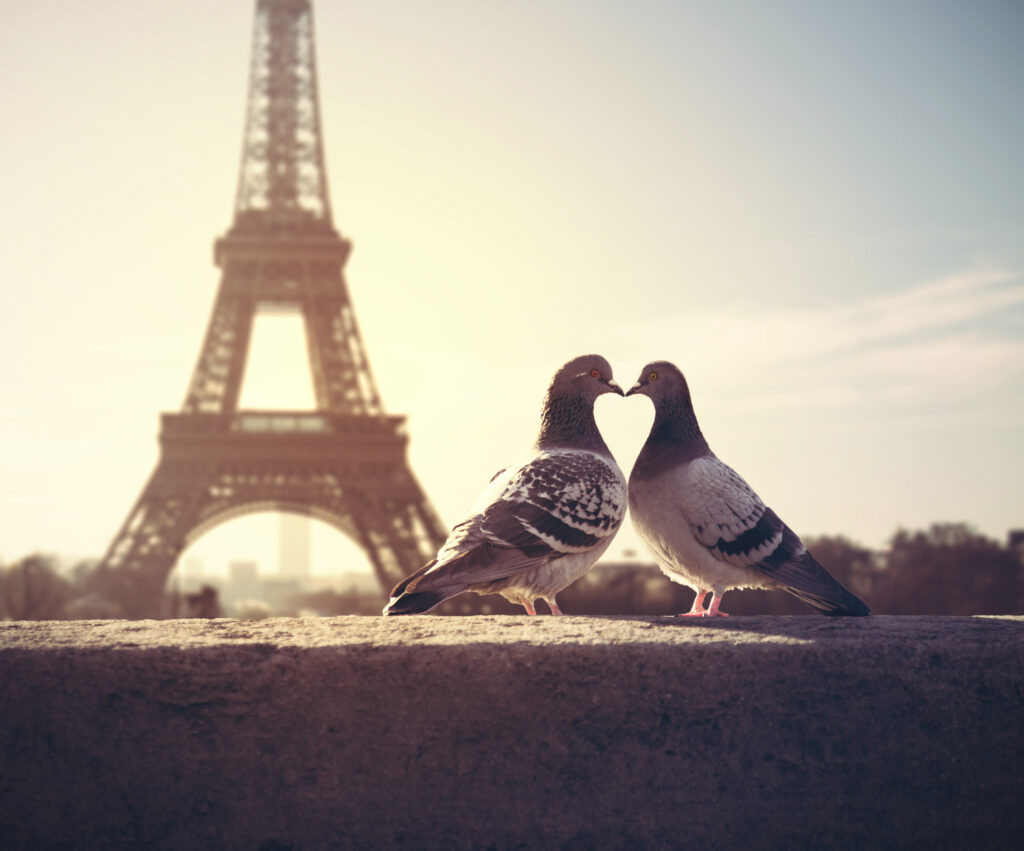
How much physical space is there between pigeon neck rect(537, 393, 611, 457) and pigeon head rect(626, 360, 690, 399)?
0.18 meters

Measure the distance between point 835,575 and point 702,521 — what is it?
1455 inches

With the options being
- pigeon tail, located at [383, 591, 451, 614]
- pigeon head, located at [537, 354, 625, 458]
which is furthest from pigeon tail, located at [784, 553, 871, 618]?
pigeon tail, located at [383, 591, 451, 614]

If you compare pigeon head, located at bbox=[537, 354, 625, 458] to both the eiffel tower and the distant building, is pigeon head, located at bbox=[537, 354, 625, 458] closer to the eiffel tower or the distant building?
the eiffel tower

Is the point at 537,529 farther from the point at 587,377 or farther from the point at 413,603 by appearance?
the point at 587,377

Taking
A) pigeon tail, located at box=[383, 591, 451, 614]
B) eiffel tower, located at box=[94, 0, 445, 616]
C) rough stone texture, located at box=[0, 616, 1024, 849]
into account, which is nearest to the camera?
rough stone texture, located at box=[0, 616, 1024, 849]

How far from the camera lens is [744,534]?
3.41 metres

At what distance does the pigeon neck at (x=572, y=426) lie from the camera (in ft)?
11.7

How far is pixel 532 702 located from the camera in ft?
9.09

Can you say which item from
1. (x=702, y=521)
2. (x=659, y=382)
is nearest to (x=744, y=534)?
(x=702, y=521)

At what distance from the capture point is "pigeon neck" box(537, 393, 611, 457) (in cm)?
357

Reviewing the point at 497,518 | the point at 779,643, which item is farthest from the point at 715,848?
the point at 497,518

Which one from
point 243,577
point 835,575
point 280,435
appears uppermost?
point 243,577

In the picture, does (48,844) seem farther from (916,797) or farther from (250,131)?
(250,131)

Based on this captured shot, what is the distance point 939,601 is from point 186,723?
43579 millimetres
